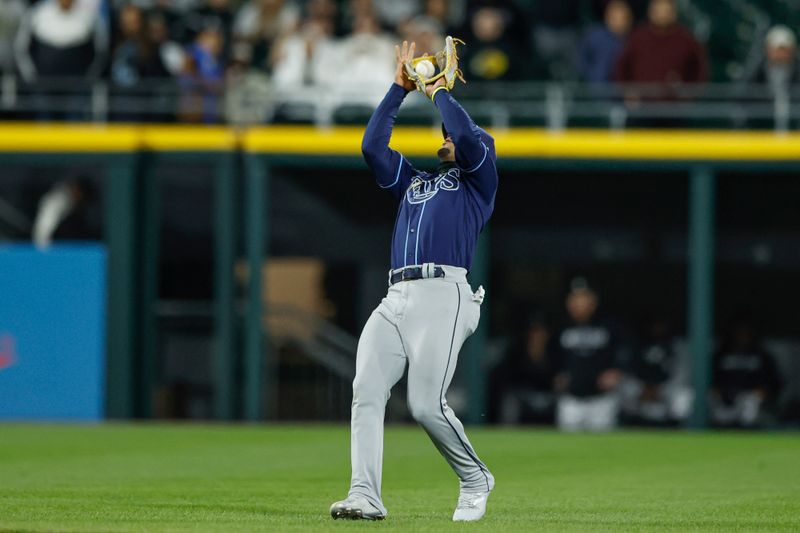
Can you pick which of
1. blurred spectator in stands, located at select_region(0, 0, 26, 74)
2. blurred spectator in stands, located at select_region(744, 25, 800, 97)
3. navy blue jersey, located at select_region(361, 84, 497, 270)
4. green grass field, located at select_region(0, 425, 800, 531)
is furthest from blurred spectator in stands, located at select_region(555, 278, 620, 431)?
navy blue jersey, located at select_region(361, 84, 497, 270)

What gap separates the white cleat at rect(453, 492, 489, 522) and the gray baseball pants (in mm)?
45

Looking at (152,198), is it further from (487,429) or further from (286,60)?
(487,429)

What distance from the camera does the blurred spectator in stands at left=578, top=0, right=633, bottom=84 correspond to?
16.9 meters

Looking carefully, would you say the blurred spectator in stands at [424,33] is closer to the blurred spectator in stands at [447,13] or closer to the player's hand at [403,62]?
the blurred spectator in stands at [447,13]

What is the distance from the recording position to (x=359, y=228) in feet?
59.8

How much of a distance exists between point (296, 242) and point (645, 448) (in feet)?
19.4

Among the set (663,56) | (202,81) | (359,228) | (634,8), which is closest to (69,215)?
(202,81)

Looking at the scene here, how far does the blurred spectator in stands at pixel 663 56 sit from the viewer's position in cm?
1644

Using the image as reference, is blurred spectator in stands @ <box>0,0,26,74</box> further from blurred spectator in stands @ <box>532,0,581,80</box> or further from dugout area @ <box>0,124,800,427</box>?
blurred spectator in stands @ <box>532,0,581,80</box>

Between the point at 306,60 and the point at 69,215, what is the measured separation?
3.12 meters

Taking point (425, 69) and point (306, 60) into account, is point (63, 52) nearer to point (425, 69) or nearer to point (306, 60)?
point (306, 60)

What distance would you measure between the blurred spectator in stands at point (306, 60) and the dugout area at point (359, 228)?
54 centimetres

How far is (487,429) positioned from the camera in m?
16.5

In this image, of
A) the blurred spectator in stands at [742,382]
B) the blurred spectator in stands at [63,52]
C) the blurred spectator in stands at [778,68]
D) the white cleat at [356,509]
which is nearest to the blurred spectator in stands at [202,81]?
the blurred spectator in stands at [63,52]
